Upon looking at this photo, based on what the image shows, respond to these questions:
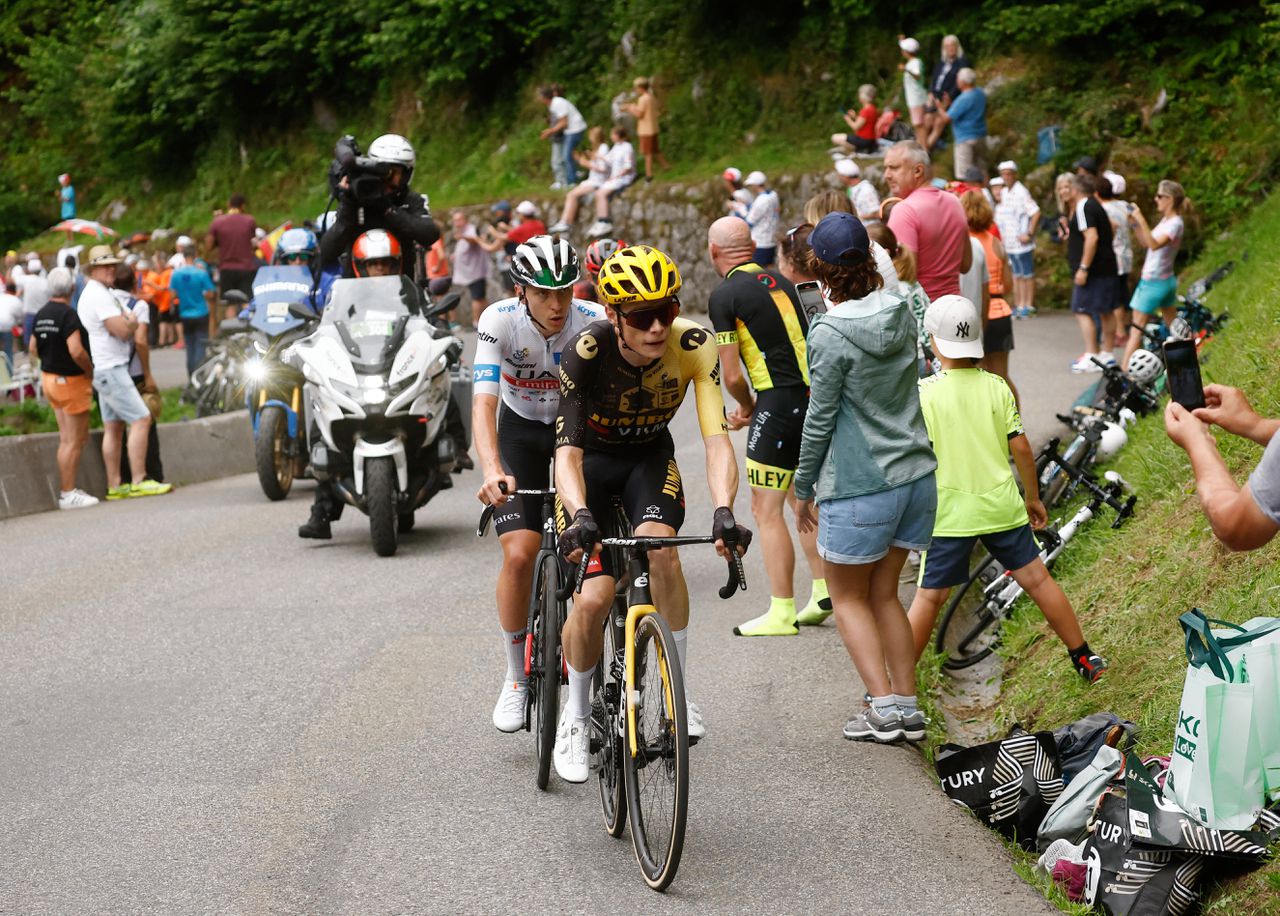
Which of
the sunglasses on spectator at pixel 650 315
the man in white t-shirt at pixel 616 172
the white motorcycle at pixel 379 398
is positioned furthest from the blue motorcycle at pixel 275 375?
the man in white t-shirt at pixel 616 172

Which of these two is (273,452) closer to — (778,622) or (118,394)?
(118,394)

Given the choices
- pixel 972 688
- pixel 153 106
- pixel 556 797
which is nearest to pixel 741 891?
pixel 556 797

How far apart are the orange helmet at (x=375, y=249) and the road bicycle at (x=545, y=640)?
19.0ft

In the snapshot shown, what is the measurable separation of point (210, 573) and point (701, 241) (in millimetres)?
18475

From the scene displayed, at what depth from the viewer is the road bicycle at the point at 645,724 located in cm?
498

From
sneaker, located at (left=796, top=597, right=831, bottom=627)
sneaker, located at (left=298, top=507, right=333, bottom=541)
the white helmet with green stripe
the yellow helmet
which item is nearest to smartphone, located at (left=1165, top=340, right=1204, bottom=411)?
the yellow helmet

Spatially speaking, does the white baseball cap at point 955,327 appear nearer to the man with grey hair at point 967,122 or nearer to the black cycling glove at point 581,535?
the black cycling glove at point 581,535

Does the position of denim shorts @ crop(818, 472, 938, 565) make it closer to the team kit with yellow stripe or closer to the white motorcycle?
the team kit with yellow stripe

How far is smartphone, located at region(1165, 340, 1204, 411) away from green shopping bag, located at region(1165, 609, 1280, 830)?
0.62 meters

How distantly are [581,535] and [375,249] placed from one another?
7163 mm

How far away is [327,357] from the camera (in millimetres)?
11148

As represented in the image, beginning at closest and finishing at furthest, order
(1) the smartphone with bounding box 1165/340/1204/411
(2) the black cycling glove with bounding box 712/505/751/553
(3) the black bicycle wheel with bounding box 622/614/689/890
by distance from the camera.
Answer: (1) the smartphone with bounding box 1165/340/1204/411 < (3) the black bicycle wheel with bounding box 622/614/689/890 < (2) the black cycling glove with bounding box 712/505/751/553

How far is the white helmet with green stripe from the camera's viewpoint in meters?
6.43

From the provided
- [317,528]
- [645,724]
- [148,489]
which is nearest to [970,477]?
[645,724]
